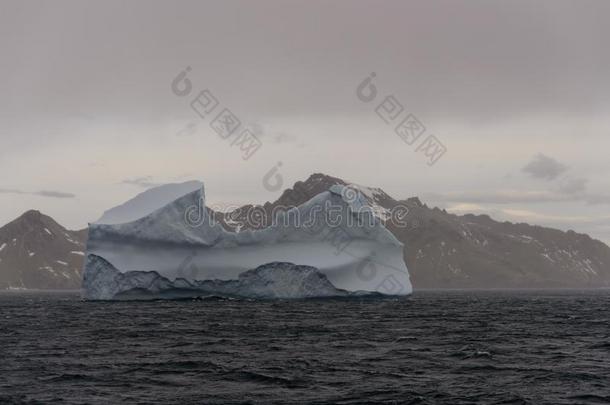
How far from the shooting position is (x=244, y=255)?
59.2 metres

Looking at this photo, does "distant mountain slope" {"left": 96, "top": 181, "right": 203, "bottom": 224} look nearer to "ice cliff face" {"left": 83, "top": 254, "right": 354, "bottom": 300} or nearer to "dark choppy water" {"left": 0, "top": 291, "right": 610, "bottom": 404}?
"ice cliff face" {"left": 83, "top": 254, "right": 354, "bottom": 300}

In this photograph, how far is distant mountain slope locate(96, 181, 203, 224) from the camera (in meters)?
60.5

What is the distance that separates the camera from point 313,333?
3453 centimetres

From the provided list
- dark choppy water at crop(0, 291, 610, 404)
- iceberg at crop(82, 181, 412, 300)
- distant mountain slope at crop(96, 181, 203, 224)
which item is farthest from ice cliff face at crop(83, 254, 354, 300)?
dark choppy water at crop(0, 291, 610, 404)

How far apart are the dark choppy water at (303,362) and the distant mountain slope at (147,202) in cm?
1945

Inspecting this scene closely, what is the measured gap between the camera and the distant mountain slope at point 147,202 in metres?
60.5

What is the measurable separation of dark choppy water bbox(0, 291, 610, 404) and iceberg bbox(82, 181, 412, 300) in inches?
647

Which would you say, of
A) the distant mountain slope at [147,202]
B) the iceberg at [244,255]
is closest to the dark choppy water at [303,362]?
the iceberg at [244,255]

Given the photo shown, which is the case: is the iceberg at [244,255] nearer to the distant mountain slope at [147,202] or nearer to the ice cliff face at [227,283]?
the ice cliff face at [227,283]

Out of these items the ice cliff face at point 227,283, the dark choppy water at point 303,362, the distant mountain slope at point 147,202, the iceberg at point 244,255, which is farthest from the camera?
the distant mountain slope at point 147,202

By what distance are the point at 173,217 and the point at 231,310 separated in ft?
33.6

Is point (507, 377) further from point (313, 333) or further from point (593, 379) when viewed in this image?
point (313, 333)

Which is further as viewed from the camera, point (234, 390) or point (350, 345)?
point (350, 345)

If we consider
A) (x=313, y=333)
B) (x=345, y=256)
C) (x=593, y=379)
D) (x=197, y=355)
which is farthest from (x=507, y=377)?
(x=345, y=256)
